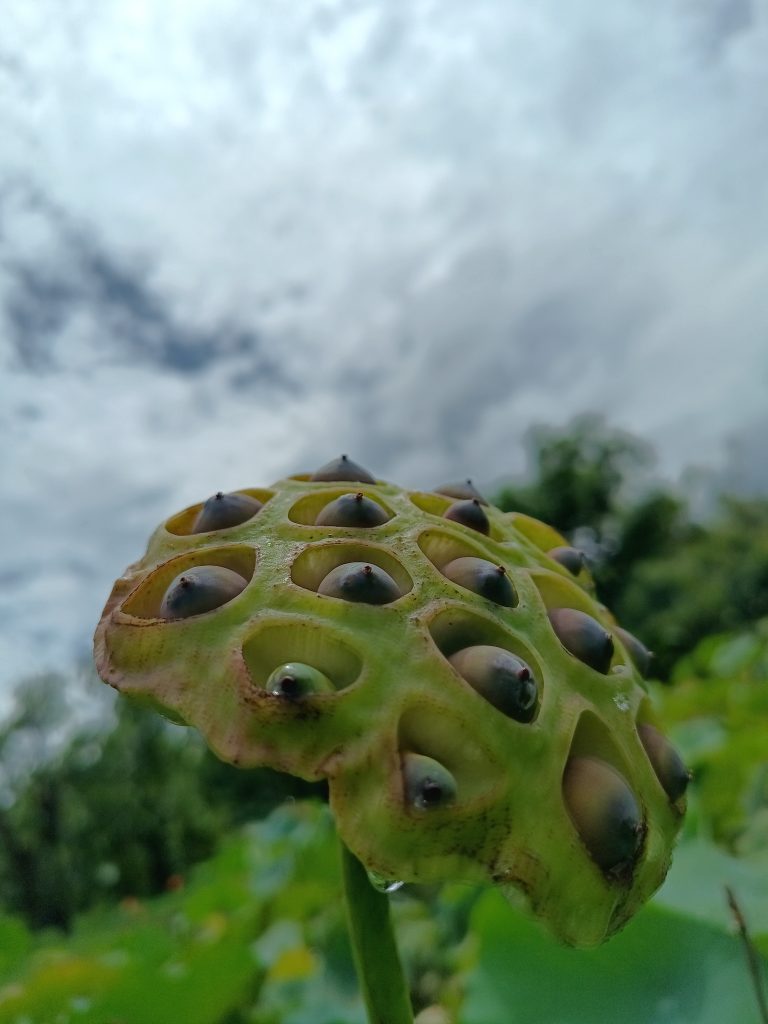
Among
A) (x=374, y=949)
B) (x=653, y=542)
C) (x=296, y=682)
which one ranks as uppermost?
(x=653, y=542)

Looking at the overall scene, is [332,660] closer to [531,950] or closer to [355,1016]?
[531,950]

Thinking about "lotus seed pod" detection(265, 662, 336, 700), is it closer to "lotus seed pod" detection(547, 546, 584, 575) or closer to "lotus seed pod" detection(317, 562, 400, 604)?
"lotus seed pod" detection(317, 562, 400, 604)

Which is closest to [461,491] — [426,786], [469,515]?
[469,515]

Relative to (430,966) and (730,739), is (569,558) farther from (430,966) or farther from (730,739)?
(730,739)

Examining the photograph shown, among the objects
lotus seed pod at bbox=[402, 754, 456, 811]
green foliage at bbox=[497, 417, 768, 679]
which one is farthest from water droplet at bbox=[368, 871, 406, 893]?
green foliage at bbox=[497, 417, 768, 679]

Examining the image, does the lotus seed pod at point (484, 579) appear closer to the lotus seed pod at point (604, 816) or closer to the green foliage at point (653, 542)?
the lotus seed pod at point (604, 816)

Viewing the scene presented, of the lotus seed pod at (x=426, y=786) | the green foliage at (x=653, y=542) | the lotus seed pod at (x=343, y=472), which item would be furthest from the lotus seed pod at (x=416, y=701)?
the green foliage at (x=653, y=542)
